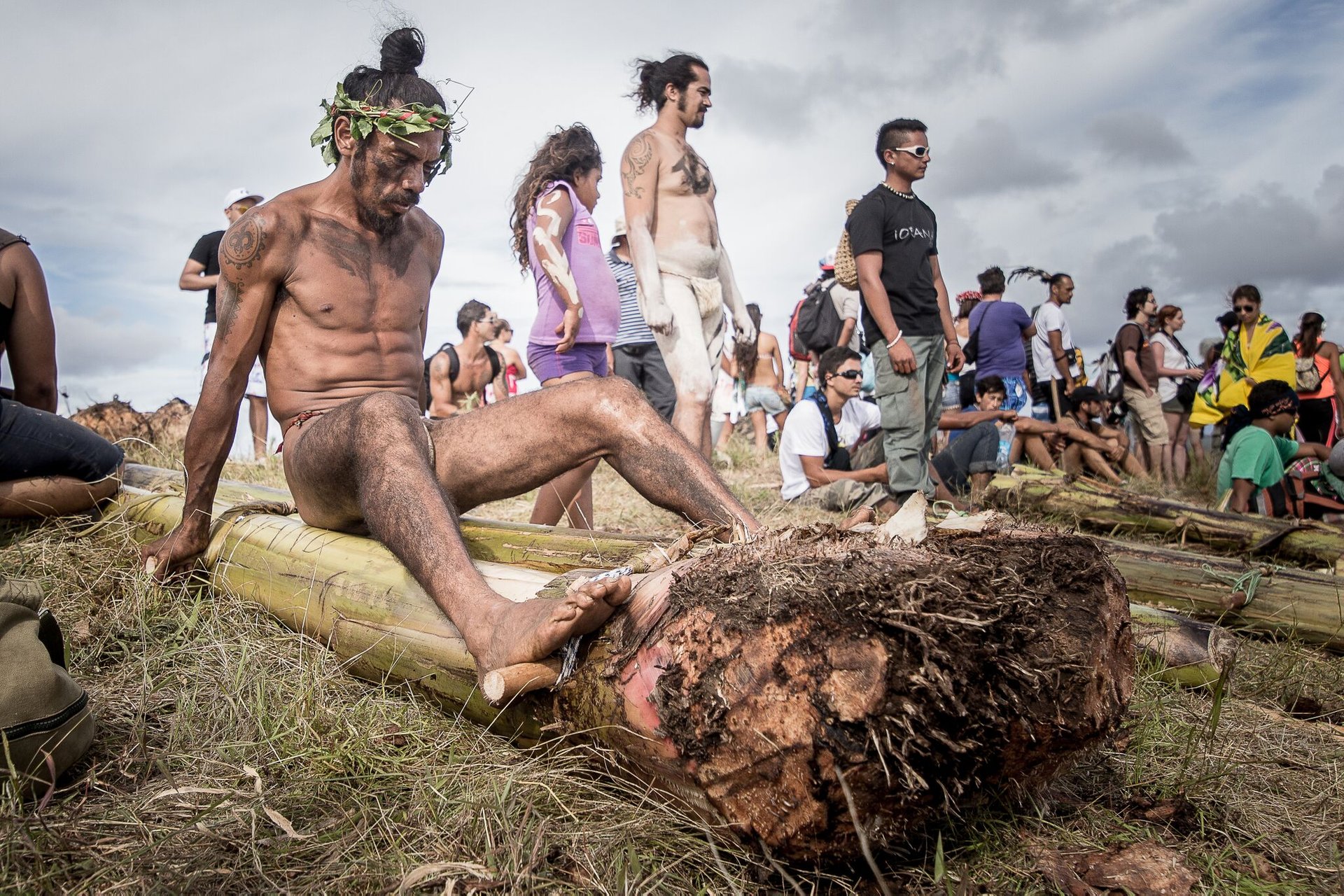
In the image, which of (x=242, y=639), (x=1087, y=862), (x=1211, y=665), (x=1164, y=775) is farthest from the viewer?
(x=1211, y=665)

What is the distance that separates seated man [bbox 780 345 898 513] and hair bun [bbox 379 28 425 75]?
3.63 metres

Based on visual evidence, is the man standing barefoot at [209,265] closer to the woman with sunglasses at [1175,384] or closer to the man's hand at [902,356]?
the man's hand at [902,356]

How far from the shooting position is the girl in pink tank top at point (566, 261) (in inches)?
174

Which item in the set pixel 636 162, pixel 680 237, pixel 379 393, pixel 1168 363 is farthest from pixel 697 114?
pixel 1168 363

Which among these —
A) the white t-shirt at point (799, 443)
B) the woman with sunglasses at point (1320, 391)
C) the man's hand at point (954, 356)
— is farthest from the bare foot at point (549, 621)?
the woman with sunglasses at point (1320, 391)

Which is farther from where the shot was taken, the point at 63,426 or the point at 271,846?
the point at 63,426

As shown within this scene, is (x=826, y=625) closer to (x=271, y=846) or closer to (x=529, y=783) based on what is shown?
(x=529, y=783)

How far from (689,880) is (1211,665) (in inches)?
84.9

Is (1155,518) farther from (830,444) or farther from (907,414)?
(830,444)

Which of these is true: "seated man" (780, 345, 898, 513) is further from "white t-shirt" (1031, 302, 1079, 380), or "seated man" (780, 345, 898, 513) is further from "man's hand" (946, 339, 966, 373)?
"white t-shirt" (1031, 302, 1079, 380)

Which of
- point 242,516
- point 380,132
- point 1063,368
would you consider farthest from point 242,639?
point 1063,368

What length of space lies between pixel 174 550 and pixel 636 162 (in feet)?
10.4

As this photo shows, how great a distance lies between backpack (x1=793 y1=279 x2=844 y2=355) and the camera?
810 centimetres

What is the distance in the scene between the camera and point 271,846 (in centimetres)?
155
